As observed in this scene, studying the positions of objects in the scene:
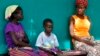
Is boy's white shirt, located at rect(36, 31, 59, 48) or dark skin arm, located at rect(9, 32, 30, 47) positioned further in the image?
boy's white shirt, located at rect(36, 31, 59, 48)

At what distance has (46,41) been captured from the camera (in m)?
6.43

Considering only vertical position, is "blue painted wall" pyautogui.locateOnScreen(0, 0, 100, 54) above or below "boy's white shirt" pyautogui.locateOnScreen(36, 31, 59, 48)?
above

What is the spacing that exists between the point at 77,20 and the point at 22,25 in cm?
111

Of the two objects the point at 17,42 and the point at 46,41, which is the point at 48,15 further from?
the point at 17,42

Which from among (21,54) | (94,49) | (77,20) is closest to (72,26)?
(77,20)

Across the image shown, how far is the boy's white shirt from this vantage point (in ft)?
20.9

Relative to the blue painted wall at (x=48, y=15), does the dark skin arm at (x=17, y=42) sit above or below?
below

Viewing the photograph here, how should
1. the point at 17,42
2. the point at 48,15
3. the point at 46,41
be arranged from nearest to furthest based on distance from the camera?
the point at 17,42, the point at 46,41, the point at 48,15

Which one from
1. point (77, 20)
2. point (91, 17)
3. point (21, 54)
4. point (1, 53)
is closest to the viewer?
point (21, 54)

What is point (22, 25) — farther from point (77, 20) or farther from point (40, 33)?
point (77, 20)

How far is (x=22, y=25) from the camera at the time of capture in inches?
259

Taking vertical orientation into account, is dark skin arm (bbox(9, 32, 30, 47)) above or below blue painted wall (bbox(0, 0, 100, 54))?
below

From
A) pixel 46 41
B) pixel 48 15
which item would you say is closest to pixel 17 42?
pixel 46 41

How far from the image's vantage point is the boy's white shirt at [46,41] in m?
6.38
